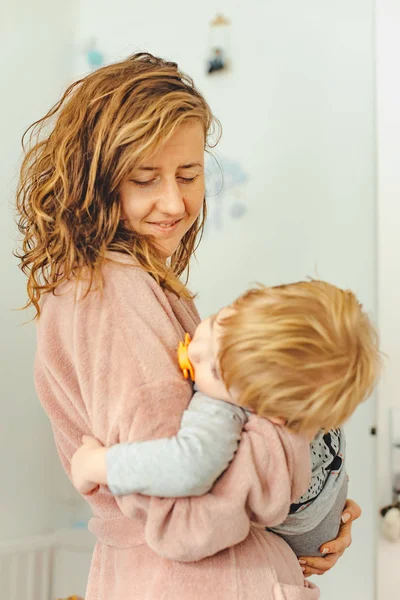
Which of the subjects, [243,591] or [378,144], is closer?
[243,591]

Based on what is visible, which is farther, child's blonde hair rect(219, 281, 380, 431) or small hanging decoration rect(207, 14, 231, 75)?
small hanging decoration rect(207, 14, 231, 75)

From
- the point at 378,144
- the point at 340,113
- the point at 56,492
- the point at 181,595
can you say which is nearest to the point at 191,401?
the point at 181,595

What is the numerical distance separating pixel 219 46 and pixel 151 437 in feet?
5.09

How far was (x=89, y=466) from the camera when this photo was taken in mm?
1035

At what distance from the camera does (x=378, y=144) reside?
1.83 metres

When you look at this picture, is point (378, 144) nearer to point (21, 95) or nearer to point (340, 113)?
point (340, 113)

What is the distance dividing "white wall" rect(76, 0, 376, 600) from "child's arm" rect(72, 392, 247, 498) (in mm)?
1042

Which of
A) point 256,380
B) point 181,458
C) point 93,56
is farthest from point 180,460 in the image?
point 93,56

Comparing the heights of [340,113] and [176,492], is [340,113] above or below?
above

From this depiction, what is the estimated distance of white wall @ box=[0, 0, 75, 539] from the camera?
213 centimetres

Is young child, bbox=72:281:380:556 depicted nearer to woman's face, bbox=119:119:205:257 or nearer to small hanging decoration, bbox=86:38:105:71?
woman's face, bbox=119:119:205:257

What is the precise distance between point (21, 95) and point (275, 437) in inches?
62.6

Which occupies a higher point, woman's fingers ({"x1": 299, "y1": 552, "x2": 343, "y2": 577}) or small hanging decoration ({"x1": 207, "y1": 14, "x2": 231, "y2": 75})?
small hanging decoration ({"x1": 207, "y1": 14, "x2": 231, "y2": 75})

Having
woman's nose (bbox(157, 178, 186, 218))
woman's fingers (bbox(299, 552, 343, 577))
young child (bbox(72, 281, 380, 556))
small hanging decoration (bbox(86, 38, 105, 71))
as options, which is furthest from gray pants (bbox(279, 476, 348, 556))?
small hanging decoration (bbox(86, 38, 105, 71))
